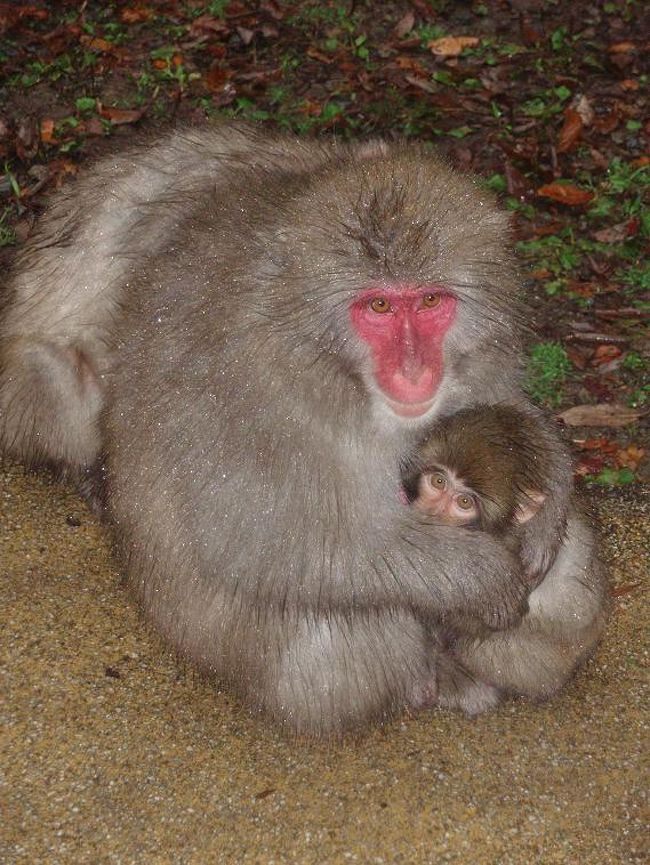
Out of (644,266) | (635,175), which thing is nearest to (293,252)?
(644,266)

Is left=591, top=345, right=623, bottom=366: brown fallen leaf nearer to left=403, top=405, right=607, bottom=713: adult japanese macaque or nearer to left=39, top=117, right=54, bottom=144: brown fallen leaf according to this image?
left=403, top=405, right=607, bottom=713: adult japanese macaque

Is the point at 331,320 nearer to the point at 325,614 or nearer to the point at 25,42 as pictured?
the point at 325,614

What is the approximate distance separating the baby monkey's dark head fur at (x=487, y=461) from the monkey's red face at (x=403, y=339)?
0.31 metres

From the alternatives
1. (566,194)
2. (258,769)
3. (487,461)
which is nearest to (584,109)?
(566,194)

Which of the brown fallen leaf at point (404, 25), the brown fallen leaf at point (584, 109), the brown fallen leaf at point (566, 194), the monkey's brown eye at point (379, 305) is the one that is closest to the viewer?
the monkey's brown eye at point (379, 305)

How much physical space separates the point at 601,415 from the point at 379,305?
2028mm

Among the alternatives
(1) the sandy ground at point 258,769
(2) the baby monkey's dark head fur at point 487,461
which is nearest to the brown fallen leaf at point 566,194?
(1) the sandy ground at point 258,769

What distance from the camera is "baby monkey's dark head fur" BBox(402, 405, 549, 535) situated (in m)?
3.04

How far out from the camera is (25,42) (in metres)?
6.33

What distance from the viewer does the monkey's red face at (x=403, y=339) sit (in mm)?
2680

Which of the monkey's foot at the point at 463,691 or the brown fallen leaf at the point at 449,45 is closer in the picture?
the monkey's foot at the point at 463,691

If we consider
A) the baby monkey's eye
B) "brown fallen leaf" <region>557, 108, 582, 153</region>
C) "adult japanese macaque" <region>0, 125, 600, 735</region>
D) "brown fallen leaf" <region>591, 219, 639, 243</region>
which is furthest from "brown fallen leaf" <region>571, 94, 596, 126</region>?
the baby monkey's eye

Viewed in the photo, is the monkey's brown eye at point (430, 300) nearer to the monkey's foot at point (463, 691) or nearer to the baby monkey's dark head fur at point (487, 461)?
the baby monkey's dark head fur at point (487, 461)

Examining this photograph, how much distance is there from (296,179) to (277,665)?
1.29 meters
